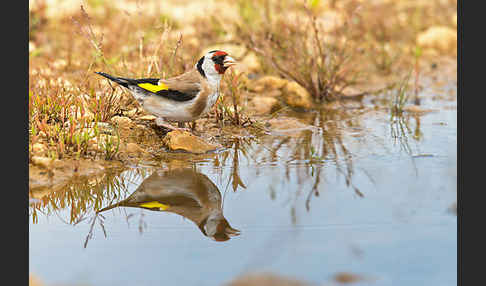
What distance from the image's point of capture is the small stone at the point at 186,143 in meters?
4.57

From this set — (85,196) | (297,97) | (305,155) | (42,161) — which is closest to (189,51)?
(297,97)

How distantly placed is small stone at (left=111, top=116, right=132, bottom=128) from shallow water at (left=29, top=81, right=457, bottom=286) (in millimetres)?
664

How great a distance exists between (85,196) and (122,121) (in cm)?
140

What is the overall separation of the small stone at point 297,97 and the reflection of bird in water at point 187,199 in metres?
2.43

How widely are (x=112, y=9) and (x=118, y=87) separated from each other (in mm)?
4541

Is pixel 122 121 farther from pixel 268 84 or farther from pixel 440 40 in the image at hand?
pixel 440 40

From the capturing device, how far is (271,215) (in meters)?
3.28

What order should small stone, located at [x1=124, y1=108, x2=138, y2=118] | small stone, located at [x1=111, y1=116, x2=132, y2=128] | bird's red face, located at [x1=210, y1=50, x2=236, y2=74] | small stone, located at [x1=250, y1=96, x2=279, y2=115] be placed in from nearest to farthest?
1. bird's red face, located at [x1=210, y1=50, x2=236, y2=74]
2. small stone, located at [x1=111, y1=116, x2=132, y2=128]
3. small stone, located at [x1=124, y1=108, x2=138, y2=118]
4. small stone, located at [x1=250, y1=96, x2=279, y2=115]

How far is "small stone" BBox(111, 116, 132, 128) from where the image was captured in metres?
4.91

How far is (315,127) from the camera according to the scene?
18.1ft

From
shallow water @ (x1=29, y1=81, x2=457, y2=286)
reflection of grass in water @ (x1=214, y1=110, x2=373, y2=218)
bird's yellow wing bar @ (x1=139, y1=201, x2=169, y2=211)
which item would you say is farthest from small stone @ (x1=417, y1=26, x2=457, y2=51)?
bird's yellow wing bar @ (x1=139, y1=201, x2=169, y2=211)

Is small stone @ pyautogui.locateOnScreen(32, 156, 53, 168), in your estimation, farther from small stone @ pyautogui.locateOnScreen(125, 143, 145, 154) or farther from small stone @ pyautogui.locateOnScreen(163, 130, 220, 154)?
Result: small stone @ pyautogui.locateOnScreen(163, 130, 220, 154)

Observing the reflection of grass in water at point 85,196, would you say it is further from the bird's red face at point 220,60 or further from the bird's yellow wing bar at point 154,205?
the bird's red face at point 220,60

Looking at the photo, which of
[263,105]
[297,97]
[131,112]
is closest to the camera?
[131,112]
